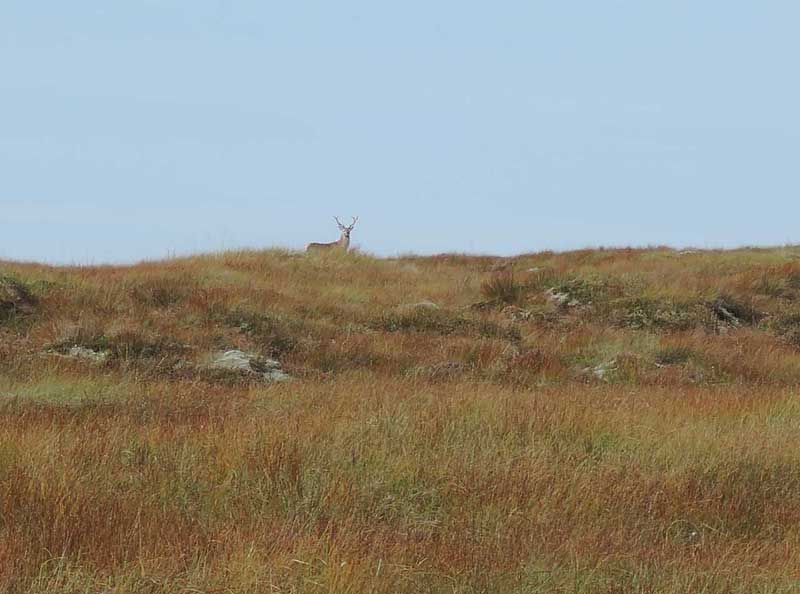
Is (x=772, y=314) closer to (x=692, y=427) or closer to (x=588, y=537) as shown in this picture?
(x=692, y=427)

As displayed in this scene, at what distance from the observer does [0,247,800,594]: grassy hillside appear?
11.6 ft

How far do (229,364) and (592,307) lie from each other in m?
7.96

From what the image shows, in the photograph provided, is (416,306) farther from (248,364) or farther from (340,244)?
(340,244)

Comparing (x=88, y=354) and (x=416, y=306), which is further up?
(x=416, y=306)

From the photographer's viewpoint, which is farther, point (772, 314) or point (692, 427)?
point (772, 314)

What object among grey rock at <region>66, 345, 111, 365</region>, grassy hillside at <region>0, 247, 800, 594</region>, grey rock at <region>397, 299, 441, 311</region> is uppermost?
grey rock at <region>397, 299, 441, 311</region>

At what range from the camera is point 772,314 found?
15.3m

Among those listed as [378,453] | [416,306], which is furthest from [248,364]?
[416,306]

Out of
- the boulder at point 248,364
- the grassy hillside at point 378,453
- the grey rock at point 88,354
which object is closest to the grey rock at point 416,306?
the grassy hillside at point 378,453

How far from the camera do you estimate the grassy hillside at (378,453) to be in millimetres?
3521

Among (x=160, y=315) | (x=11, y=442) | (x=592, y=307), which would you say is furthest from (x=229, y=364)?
(x=592, y=307)

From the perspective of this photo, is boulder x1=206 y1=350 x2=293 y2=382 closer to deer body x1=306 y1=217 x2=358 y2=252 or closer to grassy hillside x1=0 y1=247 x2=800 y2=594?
grassy hillside x1=0 y1=247 x2=800 y2=594

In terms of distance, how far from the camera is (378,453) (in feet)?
17.0

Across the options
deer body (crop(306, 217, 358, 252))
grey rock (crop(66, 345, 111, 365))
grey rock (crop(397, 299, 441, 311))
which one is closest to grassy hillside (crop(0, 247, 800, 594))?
grey rock (crop(66, 345, 111, 365))
